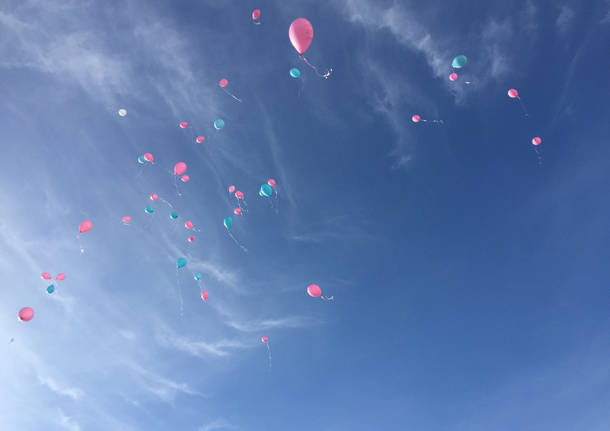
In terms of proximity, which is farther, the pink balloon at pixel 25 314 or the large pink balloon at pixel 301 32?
the pink balloon at pixel 25 314

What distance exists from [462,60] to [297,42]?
7.76 metres

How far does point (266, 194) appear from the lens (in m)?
17.3

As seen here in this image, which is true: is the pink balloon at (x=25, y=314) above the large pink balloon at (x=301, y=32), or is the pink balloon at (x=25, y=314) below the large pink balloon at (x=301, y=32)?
below

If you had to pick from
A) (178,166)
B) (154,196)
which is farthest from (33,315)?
(178,166)

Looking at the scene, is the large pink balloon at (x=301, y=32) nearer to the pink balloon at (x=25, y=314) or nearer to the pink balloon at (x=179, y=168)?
the pink balloon at (x=179, y=168)

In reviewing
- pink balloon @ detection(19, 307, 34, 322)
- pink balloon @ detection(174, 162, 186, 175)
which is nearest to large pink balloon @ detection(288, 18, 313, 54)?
pink balloon @ detection(174, 162, 186, 175)

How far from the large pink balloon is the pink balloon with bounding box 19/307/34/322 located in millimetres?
14604

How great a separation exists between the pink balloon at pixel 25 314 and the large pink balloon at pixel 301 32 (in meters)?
14.6

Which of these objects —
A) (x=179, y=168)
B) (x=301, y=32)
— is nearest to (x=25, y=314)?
(x=179, y=168)

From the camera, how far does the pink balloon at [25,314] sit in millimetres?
14664

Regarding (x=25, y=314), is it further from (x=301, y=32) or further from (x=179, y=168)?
(x=301, y=32)

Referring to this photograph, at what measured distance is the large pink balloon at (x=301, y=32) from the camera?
13141 mm

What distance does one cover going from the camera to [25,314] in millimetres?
14758

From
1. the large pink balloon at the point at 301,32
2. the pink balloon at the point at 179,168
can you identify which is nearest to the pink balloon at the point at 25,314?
the pink balloon at the point at 179,168
